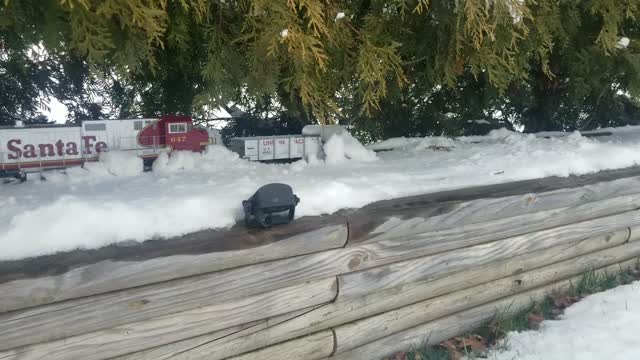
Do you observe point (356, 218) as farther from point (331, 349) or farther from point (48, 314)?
point (48, 314)

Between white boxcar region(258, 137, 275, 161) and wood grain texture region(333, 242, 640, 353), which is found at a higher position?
white boxcar region(258, 137, 275, 161)

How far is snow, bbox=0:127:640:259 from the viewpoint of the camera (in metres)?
2.06

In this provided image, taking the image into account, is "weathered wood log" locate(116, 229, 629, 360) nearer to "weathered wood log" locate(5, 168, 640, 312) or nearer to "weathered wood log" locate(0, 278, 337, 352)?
"weathered wood log" locate(0, 278, 337, 352)

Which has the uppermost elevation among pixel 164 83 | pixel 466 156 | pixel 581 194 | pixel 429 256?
pixel 164 83

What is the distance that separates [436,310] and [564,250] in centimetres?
126

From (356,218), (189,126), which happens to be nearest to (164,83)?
(189,126)

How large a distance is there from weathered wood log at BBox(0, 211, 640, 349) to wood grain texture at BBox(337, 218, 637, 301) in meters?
0.06

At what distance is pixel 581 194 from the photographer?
3.73 m

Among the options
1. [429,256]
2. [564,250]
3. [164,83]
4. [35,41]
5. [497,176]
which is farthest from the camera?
[164,83]

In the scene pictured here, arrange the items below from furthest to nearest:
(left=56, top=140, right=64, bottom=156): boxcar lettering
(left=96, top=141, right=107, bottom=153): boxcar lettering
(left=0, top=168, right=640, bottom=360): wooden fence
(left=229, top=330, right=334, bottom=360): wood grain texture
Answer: (left=96, top=141, right=107, bottom=153): boxcar lettering → (left=56, top=140, right=64, bottom=156): boxcar lettering → (left=229, top=330, right=334, bottom=360): wood grain texture → (left=0, top=168, right=640, bottom=360): wooden fence

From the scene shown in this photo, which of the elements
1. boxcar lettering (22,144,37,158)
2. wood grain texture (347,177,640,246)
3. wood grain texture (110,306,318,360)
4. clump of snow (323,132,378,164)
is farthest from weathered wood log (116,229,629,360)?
boxcar lettering (22,144,37,158)

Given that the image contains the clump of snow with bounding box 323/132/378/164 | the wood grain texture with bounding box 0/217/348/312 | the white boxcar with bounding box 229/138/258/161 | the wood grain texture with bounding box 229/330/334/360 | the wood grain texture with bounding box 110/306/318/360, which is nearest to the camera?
the wood grain texture with bounding box 0/217/348/312

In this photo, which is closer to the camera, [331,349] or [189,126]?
[331,349]

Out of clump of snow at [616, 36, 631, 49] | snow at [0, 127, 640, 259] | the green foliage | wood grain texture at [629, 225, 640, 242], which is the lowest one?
wood grain texture at [629, 225, 640, 242]
